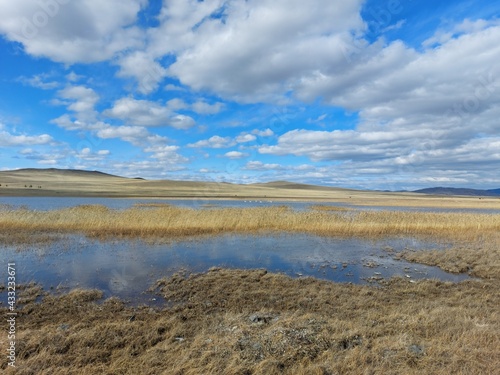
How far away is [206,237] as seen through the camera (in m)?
23.5

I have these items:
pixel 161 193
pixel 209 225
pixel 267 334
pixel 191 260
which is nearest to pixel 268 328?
pixel 267 334

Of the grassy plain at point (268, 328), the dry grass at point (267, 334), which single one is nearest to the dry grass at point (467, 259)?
the grassy plain at point (268, 328)

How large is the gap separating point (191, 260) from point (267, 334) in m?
10.1

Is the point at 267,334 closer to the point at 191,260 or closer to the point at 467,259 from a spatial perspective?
the point at 191,260

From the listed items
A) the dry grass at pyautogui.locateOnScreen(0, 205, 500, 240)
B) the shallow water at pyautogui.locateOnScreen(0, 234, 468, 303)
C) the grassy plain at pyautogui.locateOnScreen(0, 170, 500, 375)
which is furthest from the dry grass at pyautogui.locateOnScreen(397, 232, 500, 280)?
the dry grass at pyautogui.locateOnScreen(0, 205, 500, 240)

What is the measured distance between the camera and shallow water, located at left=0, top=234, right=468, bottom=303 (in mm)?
12945

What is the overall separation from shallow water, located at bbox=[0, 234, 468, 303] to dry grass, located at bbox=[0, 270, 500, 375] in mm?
2446

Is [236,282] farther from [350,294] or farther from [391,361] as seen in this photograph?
[391,361]

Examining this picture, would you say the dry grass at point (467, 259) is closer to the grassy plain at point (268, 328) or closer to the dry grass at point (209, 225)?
the grassy plain at point (268, 328)

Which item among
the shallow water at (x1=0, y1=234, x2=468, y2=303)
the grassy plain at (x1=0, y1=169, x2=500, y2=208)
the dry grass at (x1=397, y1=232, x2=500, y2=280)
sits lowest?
the shallow water at (x1=0, y1=234, x2=468, y2=303)

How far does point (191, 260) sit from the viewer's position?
16.5 metres

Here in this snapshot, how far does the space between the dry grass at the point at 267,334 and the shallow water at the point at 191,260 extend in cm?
245

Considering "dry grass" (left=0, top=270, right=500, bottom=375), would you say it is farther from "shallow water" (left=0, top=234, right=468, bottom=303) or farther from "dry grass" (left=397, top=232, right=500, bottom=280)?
"dry grass" (left=397, top=232, right=500, bottom=280)

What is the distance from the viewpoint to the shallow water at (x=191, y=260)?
12945 millimetres
